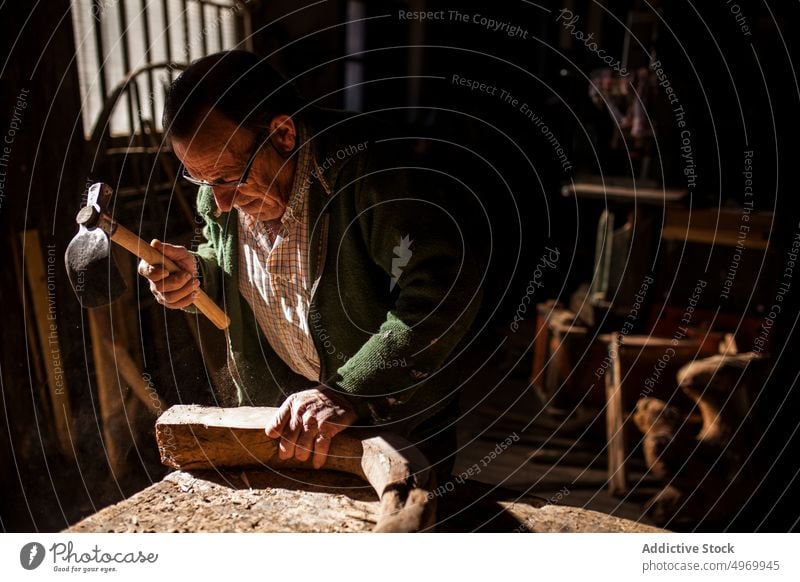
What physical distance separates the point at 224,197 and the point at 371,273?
22 cm

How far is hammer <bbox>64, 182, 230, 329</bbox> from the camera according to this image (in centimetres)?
80

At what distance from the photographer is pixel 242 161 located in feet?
2.60

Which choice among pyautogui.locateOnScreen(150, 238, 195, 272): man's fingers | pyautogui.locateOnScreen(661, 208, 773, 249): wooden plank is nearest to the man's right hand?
pyautogui.locateOnScreen(150, 238, 195, 272): man's fingers

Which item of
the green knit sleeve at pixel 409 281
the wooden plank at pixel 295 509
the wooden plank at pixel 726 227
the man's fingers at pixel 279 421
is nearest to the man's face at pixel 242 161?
the green knit sleeve at pixel 409 281

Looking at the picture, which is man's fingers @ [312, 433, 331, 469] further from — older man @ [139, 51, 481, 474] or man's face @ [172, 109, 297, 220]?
man's face @ [172, 109, 297, 220]

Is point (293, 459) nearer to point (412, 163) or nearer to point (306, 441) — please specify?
point (306, 441)

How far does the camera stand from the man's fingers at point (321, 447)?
2.79 feet

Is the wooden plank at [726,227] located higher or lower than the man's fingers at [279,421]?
higher

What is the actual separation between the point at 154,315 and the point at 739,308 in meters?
1.27

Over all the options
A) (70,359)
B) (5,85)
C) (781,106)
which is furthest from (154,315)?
(781,106)

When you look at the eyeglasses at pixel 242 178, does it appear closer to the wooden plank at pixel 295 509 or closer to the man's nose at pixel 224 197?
the man's nose at pixel 224 197

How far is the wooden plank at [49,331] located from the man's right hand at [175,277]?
0.20 meters

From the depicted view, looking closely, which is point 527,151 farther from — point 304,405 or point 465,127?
point 304,405

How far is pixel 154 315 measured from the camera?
933mm
